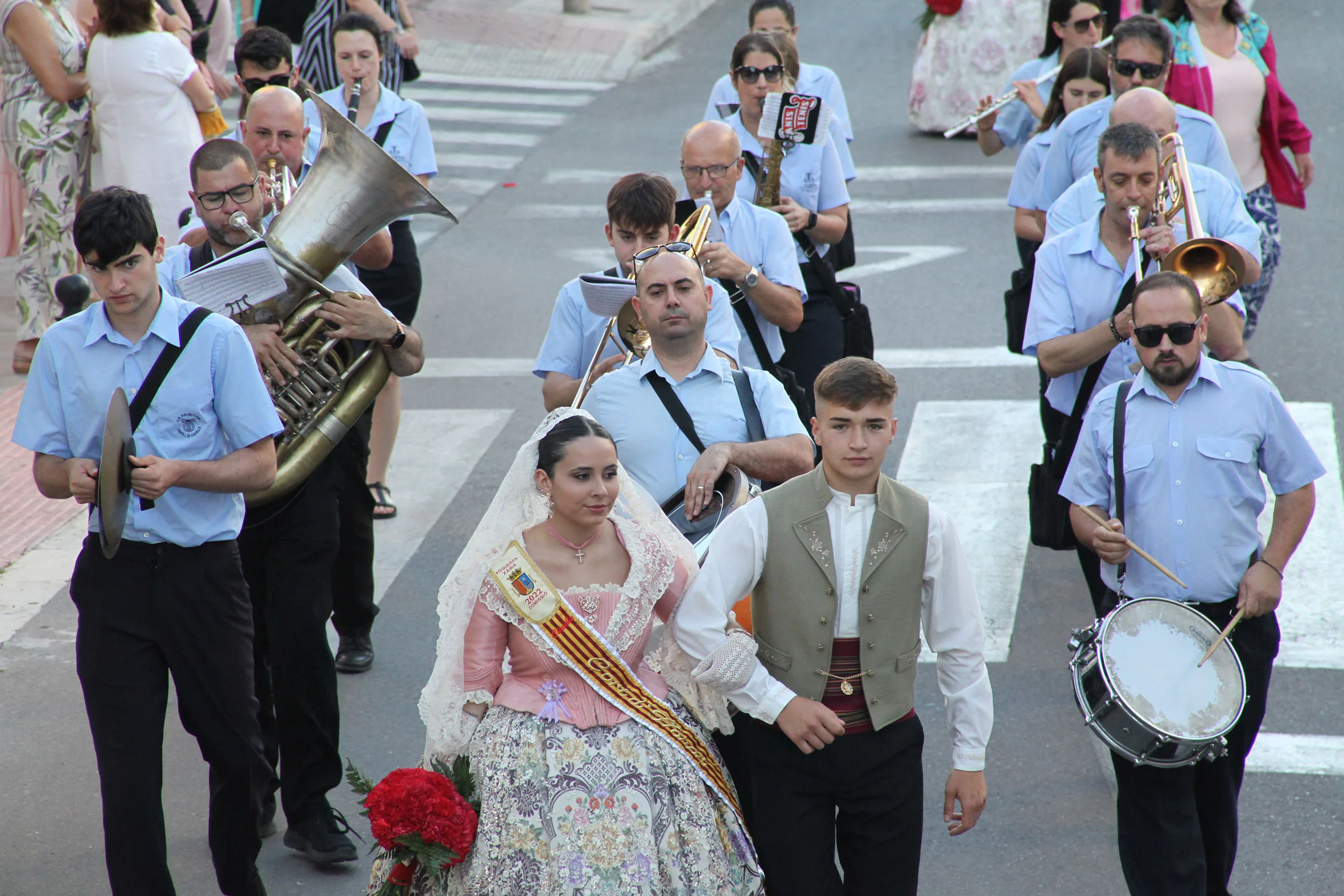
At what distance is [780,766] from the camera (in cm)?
414

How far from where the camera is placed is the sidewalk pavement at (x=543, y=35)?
1947cm

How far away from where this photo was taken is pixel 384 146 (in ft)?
26.8

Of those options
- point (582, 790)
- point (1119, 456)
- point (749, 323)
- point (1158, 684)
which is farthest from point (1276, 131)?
point (582, 790)

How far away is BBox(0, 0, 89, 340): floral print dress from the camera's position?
30.8 feet

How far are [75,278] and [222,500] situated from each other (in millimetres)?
776

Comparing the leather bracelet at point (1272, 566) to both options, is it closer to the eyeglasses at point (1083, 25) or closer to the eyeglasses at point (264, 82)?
the eyeglasses at point (264, 82)

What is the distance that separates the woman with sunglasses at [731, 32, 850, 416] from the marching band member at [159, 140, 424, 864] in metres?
2.51

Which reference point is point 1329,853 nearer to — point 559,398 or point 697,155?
point 559,398

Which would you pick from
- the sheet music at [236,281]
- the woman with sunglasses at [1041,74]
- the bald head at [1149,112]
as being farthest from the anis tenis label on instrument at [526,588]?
the woman with sunglasses at [1041,74]

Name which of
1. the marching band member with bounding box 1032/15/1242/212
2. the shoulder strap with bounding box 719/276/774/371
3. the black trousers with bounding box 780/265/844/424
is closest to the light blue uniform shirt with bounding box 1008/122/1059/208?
the marching band member with bounding box 1032/15/1242/212

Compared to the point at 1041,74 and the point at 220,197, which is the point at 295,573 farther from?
the point at 1041,74

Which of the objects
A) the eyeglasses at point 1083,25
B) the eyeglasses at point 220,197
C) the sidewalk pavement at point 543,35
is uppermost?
the eyeglasses at point 220,197

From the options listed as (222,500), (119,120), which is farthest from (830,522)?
(119,120)

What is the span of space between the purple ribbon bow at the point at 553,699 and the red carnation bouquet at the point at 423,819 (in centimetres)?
28
